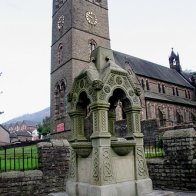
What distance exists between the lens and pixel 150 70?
136 feet

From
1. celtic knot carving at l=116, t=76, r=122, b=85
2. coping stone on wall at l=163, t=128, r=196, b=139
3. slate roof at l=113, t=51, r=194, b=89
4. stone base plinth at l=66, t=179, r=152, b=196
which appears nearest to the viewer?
stone base plinth at l=66, t=179, r=152, b=196

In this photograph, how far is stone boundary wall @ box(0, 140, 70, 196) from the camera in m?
8.18

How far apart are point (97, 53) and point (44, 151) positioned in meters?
4.87

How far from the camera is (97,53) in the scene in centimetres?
625

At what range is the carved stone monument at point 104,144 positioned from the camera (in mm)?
5141

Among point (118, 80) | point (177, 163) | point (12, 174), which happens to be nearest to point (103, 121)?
point (118, 80)

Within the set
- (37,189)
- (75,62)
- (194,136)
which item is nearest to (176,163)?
(194,136)

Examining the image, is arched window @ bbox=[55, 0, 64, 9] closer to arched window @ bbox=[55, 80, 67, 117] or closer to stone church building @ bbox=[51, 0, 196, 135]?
stone church building @ bbox=[51, 0, 196, 135]

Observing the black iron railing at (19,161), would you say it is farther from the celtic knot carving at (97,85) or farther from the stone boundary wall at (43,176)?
the celtic knot carving at (97,85)

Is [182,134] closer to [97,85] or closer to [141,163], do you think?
[141,163]

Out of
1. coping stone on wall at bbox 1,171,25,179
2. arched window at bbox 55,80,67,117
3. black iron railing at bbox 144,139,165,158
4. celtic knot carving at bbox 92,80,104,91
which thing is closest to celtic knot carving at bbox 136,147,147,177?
celtic knot carving at bbox 92,80,104,91

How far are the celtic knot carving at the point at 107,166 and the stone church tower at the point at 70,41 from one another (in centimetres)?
2410

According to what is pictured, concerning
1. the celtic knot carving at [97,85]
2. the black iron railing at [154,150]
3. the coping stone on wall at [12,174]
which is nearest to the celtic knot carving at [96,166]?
the celtic knot carving at [97,85]

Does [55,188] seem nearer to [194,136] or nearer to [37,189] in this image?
[37,189]
